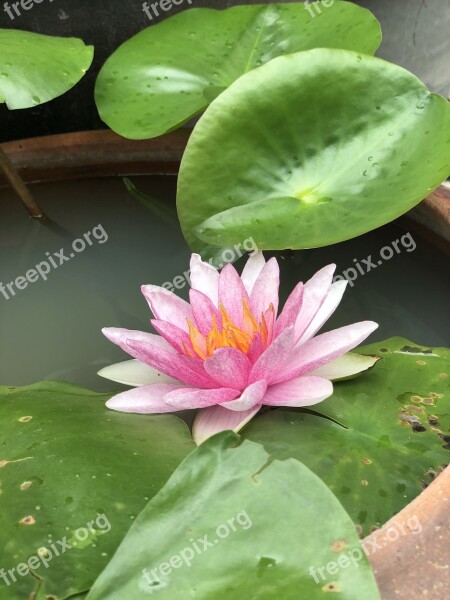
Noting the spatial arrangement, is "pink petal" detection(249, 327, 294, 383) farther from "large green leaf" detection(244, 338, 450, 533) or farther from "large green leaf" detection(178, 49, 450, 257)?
"large green leaf" detection(178, 49, 450, 257)

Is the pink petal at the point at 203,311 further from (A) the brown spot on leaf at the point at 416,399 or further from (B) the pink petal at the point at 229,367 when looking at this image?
(A) the brown spot on leaf at the point at 416,399

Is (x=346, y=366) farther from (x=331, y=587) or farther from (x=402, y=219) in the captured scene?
(x=402, y=219)

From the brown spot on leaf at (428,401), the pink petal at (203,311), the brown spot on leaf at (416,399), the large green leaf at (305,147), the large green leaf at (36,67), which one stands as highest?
the large green leaf at (36,67)

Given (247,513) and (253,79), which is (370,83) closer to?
(253,79)

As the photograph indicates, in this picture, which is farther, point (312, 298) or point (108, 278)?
point (108, 278)

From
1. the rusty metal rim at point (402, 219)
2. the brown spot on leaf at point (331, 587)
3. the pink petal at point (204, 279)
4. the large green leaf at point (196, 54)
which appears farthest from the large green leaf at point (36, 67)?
the brown spot on leaf at point (331, 587)

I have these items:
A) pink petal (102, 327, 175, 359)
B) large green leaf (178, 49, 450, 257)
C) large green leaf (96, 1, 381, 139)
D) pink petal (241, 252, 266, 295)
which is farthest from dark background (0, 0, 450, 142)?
pink petal (102, 327, 175, 359)

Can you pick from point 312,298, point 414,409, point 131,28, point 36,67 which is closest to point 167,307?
point 312,298
